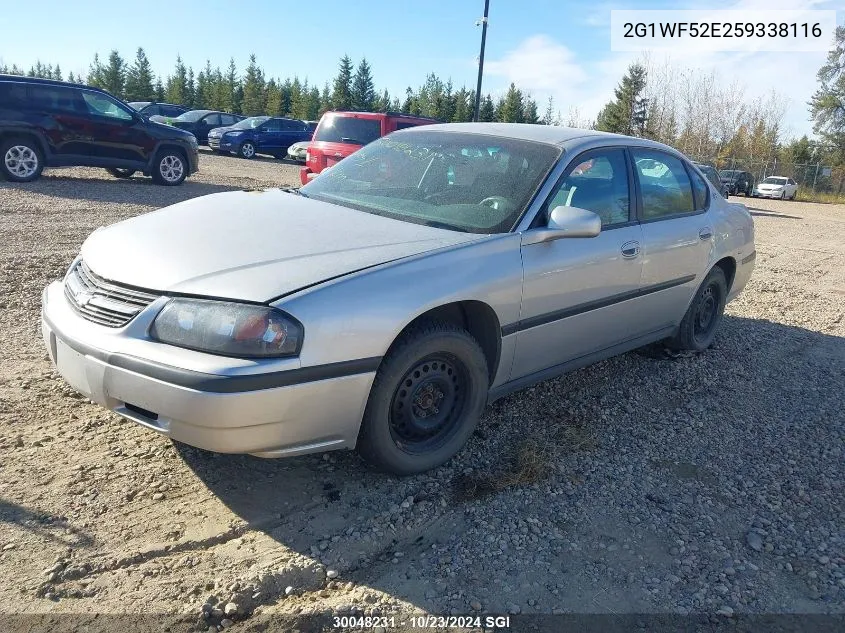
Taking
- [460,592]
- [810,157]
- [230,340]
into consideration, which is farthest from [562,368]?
[810,157]

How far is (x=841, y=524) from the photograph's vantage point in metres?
3.19

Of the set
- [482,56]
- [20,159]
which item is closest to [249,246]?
[20,159]

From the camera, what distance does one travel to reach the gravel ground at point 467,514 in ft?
8.26

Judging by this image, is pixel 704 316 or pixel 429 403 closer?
pixel 429 403

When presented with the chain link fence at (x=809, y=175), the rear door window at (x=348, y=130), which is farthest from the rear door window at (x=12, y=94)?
the chain link fence at (x=809, y=175)

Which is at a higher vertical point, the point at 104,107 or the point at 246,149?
the point at 104,107

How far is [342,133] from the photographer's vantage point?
12734mm

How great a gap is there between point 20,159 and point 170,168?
101 inches

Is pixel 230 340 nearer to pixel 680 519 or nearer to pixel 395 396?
pixel 395 396

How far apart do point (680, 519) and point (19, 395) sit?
11.1ft

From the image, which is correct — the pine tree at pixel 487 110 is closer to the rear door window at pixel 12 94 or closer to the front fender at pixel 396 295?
the rear door window at pixel 12 94

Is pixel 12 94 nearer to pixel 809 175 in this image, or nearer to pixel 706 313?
pixel 706 313

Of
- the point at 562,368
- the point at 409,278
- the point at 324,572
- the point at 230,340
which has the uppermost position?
the point at 409,278

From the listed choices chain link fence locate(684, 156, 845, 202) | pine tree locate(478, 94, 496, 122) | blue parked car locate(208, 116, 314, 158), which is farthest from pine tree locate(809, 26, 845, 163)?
blue parked car locate(208, 116, 314, 158)
